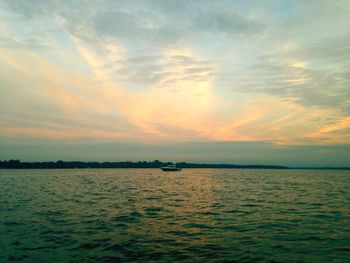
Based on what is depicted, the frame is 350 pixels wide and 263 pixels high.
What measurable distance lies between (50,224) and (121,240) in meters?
8.56

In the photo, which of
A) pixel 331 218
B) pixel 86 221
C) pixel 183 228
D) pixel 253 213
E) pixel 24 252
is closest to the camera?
pixel 24 252

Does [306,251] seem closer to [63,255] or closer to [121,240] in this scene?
[121,240]

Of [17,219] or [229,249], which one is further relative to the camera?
[17,219]

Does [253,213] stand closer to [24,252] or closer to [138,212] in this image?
[138,212]

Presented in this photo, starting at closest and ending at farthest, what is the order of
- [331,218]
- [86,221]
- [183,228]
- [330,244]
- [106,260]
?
[106,260], [330,244], [183,228], [86,221], [331,218]

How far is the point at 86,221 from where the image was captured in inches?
1021

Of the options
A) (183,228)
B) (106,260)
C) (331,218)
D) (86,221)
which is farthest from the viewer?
(331,218)

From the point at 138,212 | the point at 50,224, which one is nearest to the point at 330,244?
the point at 138,212

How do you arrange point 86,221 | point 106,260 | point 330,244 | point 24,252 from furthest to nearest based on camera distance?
point 86,221, point 330,244, point 24,252, point 106,260

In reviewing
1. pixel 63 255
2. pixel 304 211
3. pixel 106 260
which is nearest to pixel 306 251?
pixel 106 260

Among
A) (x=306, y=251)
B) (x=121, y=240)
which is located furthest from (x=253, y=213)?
(x=121, y=240)

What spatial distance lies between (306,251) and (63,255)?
1416 centimetres

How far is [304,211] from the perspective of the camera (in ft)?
106

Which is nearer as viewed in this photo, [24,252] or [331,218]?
[24,252]
